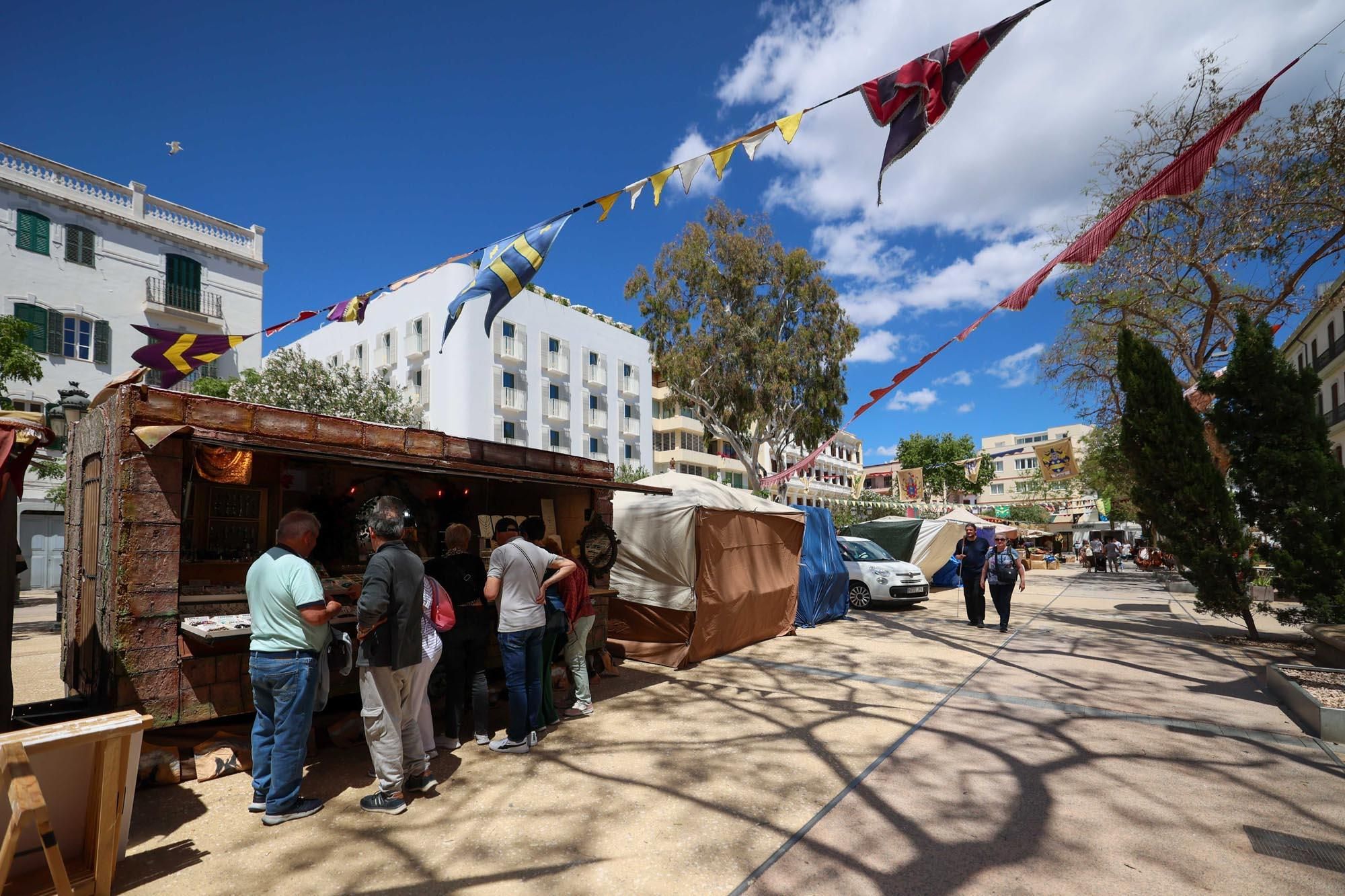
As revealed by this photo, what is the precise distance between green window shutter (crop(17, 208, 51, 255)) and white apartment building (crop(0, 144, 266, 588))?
2 cm

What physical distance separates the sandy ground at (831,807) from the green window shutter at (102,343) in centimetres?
2246

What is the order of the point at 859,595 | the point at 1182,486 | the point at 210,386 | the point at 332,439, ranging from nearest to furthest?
the point at 332,439
the point at 1182,486
the point at 859,595
the point at 210,386

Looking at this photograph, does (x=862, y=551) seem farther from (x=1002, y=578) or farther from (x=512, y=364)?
(x=512, y=364)

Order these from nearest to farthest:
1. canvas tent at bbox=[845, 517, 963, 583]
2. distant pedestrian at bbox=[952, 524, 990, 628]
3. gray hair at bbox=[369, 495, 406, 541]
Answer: gray hair at bbox=[369, 495, 406, 541], distant pedestrian at bbox=[952, 524, 990, 628], canvas tent at bbox=[845, 517, 963, 583]

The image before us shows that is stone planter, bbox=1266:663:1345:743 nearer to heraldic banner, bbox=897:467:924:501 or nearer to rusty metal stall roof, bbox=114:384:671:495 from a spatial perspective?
rusty metal stall roof, bbox=114:384:671:495

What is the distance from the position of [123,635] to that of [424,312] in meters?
31.8

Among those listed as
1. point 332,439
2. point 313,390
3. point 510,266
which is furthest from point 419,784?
point 313,390

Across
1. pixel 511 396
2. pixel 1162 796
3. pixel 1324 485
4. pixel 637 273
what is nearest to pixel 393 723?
pixel 1162 796

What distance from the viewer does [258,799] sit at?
4.16m

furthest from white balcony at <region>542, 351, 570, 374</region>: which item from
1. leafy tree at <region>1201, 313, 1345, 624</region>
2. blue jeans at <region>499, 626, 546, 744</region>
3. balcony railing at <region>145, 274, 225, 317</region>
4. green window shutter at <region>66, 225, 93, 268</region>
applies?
blue jeans at <region>499, 626, 546, 744</region>

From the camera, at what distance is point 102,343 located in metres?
21.0

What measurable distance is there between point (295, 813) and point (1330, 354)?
4198 cm

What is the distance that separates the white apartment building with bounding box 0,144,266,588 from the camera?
64.9 feet

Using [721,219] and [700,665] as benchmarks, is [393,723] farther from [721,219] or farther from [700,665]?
[721,219]
